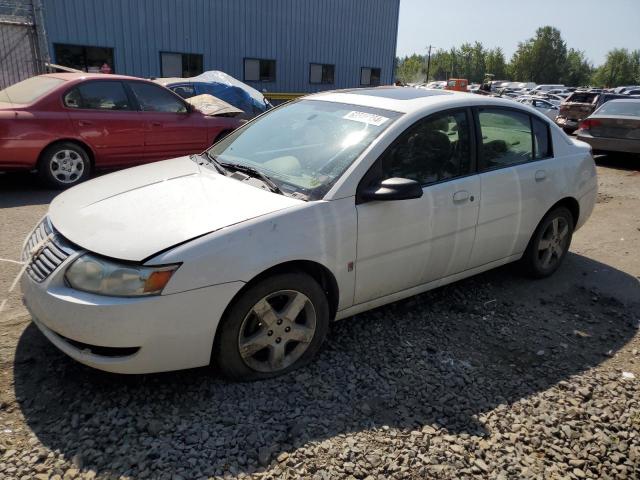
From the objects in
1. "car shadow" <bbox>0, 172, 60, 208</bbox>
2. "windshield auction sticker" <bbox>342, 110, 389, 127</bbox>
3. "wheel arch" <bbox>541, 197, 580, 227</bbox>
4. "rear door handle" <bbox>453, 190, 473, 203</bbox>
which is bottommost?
"car shadow" <bbox>0, 172, 60, 208</bbox>

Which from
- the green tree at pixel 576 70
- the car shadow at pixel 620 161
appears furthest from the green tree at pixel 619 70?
the car shadow at pixel 620 161

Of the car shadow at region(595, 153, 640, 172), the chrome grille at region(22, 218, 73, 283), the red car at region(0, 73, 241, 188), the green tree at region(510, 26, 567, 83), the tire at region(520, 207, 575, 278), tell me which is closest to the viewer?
the chrome grille at region(22, 218, 73, 283)

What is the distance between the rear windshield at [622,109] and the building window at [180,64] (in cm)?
1353

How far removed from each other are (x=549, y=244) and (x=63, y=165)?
19.7 ft

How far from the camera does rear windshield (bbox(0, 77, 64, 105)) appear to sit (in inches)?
276

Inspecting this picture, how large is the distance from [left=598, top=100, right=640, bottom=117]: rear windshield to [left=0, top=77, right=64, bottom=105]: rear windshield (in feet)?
35.6

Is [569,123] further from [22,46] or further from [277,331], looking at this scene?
[277,331]

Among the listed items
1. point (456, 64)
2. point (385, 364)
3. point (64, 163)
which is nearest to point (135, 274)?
point (385, 364)

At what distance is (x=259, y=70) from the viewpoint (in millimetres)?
21281

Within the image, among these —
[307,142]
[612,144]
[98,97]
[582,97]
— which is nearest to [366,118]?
[307,142]

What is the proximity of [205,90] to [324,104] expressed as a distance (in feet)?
28.5

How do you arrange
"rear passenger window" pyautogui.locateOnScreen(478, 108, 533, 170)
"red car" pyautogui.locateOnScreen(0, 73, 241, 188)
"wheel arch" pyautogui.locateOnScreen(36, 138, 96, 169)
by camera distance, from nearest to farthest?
"rear passenger window" pyautogui.locateOnScreen(478, 108, 533, 170) < "red car" pyautogui.locateOnScreen(0, 73, 241, 188) < "wheel arch" pyautogui.locateOnScreen(36, 138, 96, 169)

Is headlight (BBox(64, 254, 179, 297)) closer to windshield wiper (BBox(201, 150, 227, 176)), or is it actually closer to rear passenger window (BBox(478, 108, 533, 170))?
windshield wiper (BBox(201, 150, 227, 176))

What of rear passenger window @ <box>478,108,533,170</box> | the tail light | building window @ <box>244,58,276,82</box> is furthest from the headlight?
building window @ <box>244,58,276,82</box>
